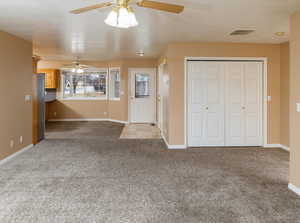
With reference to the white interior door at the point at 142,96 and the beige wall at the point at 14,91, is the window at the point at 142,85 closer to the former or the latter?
the white interior door at the point at 142,96

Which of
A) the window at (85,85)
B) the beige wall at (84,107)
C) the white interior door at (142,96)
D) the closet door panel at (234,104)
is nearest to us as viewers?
the closet door panel at (234,104)

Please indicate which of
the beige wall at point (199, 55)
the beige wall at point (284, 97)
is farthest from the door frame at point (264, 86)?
the beige wall at point (284, 97)

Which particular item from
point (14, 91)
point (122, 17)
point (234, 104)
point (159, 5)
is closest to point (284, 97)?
point (234, 104)

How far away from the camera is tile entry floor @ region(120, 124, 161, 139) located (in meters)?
6.45

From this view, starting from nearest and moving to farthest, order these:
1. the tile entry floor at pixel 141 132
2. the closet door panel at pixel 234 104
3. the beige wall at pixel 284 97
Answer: the beige wall at pixel 284 97 < the closet door panel at pixel 234 104 < the tile entry floor at pixel 141 132

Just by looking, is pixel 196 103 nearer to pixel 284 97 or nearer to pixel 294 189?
pixel 284 97

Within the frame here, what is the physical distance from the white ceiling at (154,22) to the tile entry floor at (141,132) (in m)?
2.55

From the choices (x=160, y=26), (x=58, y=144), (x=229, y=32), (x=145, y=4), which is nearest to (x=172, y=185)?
(x=145, y=4)

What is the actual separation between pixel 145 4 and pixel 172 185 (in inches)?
88.6

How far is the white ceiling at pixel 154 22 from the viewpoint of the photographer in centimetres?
293

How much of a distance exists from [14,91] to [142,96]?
4859 mm

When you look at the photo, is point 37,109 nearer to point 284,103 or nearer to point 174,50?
point 174,50

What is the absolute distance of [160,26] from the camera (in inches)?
151

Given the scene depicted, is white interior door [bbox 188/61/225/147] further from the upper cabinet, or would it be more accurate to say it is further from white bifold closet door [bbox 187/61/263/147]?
the upper cabinet
